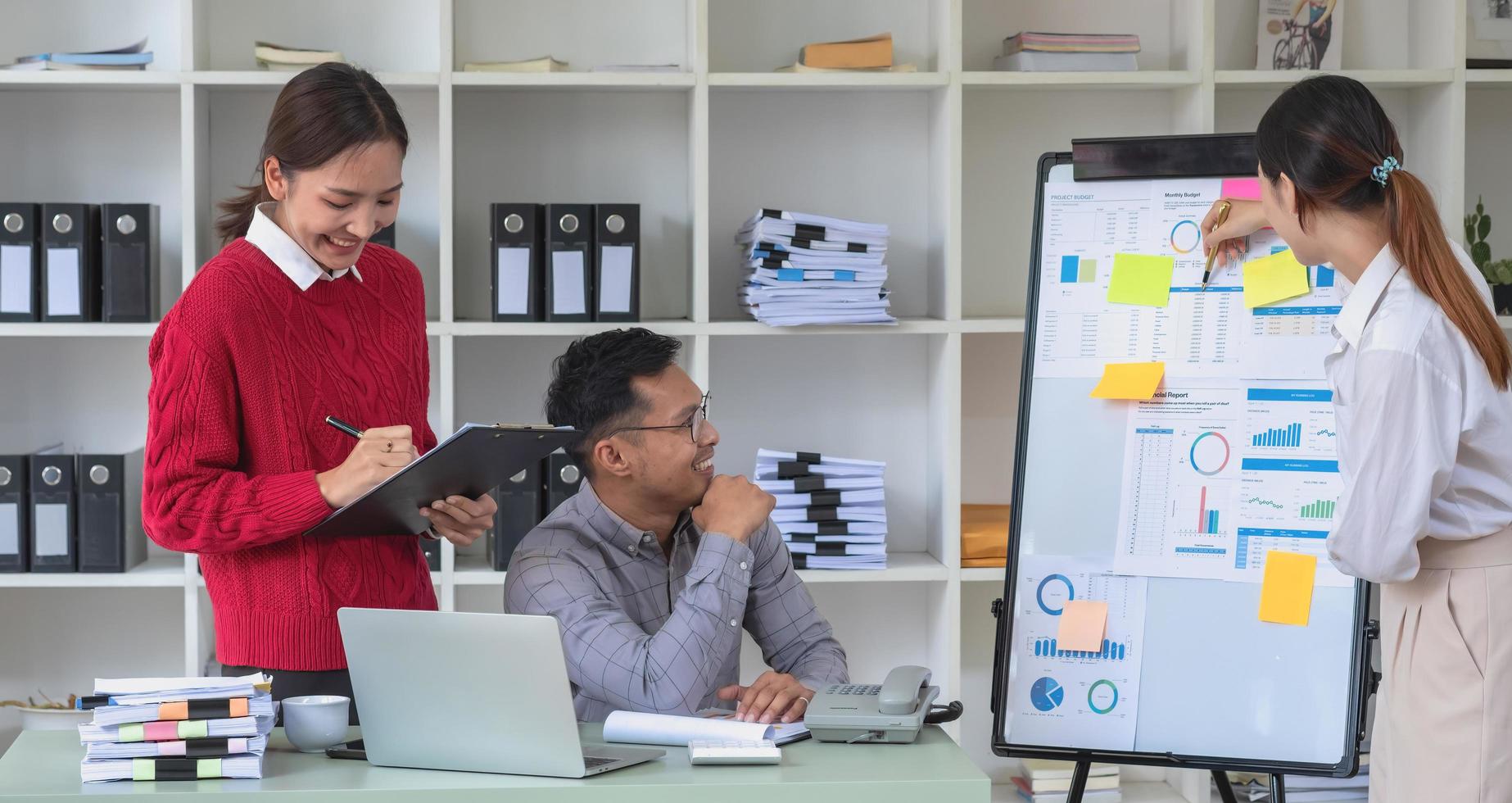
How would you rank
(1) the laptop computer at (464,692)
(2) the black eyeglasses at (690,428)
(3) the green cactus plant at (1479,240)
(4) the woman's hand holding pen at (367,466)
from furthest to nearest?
1. (3) the green cactus plant at (1479,240)
2. (2) the black eyeglasses at (690,428)
3. (4) the woman's hand holding pen at (367,466)
4. (1) the laptop computer at (464,692)

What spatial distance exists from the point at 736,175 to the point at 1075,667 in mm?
1609

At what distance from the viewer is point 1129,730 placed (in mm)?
2225

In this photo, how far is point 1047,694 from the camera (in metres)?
2.26

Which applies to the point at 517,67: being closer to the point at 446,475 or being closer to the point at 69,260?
the point at 69,260

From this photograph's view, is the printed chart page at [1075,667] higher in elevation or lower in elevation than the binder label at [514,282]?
lower

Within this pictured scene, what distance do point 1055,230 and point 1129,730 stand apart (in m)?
0.87

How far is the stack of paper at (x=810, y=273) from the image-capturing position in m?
3.01

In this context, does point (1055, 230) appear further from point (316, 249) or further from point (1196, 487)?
point (316, 249)

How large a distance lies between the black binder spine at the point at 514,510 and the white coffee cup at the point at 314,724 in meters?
1.48

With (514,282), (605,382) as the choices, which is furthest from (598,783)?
(514,282)

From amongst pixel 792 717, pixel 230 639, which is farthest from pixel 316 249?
pixel 792 717

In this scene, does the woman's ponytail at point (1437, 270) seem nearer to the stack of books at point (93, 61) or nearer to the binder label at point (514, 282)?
the binder label at point (514, 282)

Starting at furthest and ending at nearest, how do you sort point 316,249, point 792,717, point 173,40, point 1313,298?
point 173,40
point 1313,298
point 316,249
point 792,717

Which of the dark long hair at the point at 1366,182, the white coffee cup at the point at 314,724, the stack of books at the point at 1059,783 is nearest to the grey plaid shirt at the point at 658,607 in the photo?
the white coffee cup at the point at 314,724
